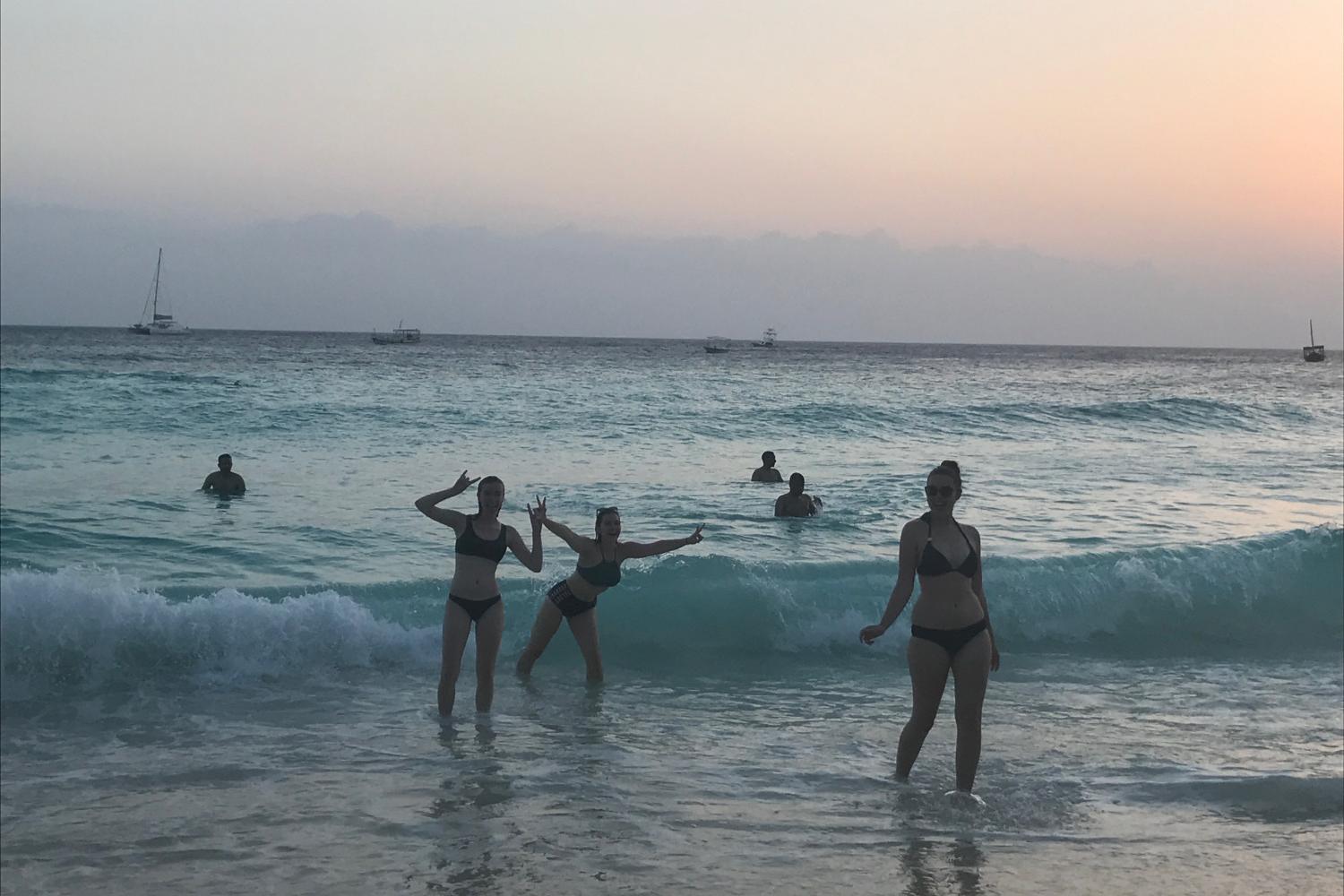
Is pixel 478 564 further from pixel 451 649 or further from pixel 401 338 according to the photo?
pixel 401 338

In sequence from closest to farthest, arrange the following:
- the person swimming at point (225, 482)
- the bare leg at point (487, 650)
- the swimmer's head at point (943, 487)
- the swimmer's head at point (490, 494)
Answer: the swimmer's head at point (943, 487) → the swimmer's head at point (490, 494) → the bare leg at point (487, 650) → the person swimming at point (225, 482)

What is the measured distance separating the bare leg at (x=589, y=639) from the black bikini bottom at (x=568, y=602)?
5 cm

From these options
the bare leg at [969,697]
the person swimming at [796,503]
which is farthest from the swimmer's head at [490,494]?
the person swimming at [796,503]

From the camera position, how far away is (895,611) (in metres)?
6.59

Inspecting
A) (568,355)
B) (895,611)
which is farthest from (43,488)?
(568,355)

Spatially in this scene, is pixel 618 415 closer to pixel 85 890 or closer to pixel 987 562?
pixel 987 562

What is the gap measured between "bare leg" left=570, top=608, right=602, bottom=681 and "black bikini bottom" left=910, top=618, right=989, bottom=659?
3.85 m

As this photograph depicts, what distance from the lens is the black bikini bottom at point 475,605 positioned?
8516 millimetres

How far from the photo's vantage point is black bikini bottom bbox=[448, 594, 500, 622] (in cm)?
852

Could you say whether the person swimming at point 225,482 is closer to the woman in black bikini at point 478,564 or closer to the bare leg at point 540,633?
the bare leg at point 540,633

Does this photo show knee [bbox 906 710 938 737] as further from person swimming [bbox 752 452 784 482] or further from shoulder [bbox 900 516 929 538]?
person swimming [bbox 752 452 784 482]

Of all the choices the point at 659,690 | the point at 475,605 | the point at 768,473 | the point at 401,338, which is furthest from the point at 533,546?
the point at 401,338

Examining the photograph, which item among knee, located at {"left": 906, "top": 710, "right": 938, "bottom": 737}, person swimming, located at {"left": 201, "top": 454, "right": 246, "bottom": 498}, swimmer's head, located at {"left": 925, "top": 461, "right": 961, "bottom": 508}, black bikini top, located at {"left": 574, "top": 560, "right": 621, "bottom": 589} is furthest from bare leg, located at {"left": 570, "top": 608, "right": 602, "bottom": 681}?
person swimming, located at {"left": 201, "top": 454, "right": 246, "bottom": 498}

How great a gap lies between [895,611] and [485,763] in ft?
9.95
